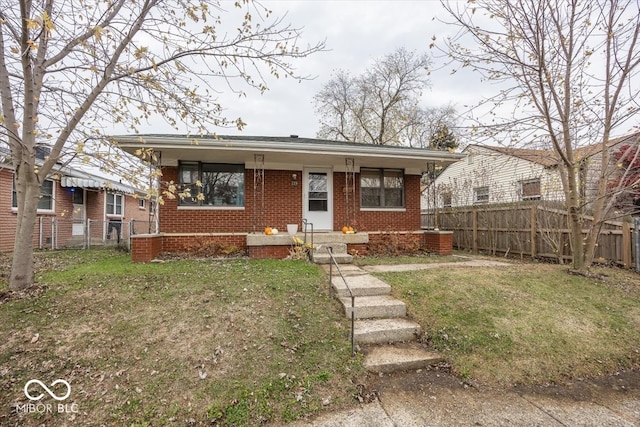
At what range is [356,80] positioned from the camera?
26.1 meters

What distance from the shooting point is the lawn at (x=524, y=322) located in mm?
3662

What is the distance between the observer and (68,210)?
1404 centimetres

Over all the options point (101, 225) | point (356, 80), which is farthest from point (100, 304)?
point (356, 80)

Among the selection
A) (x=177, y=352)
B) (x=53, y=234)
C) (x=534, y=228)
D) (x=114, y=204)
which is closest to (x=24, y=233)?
(x=177, y=352)

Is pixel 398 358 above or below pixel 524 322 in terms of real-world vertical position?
below

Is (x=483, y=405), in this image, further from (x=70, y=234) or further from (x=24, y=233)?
(x=70, y=234)

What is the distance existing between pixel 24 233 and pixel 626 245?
12.9 metres

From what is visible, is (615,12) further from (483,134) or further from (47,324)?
(47,324)

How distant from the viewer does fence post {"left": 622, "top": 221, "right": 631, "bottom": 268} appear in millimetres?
7750

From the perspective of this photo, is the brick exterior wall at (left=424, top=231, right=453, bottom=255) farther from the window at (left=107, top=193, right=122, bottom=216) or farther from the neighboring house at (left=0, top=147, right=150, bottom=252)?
the window at (left=107, top=193, right=122, bottom=216)

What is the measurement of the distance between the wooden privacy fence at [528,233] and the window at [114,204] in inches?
692

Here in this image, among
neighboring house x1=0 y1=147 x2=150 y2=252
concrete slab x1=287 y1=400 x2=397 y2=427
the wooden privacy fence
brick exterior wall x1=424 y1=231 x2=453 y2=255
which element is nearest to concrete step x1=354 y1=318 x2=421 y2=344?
concrete slab x1=287 y1=400 x2=397 y2=427

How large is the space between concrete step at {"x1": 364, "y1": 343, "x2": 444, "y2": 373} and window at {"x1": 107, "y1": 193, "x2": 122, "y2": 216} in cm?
1773

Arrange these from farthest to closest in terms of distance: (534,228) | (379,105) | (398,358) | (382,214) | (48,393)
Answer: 1. (379,105)
2. (382,214)
3. (534,228)
4. (398,358)
5. (48,393)
